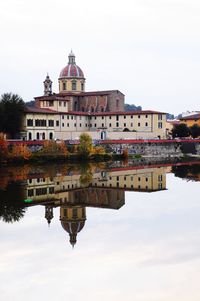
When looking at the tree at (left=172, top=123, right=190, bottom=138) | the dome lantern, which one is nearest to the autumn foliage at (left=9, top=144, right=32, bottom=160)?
the dome lantern

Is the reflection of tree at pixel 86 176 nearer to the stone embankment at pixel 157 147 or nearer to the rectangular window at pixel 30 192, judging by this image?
the rectangular window at pixel 30 192

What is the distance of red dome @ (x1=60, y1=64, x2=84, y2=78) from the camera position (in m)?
69.9

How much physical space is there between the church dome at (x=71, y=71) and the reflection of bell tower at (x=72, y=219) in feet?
162

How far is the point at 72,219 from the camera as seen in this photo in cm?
1797

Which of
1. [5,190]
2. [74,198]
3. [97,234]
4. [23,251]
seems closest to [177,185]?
[74,198]

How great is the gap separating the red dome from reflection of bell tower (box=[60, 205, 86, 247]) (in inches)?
1951

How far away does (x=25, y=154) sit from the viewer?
44.8 metres

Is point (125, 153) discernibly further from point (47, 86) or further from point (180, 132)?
point (47, 86)

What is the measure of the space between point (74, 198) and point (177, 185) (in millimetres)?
7473

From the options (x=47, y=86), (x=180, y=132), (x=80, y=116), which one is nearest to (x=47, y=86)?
(x=47, y=86)

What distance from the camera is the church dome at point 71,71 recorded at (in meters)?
69.8

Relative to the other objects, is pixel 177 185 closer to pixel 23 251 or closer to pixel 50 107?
pixel 23 251

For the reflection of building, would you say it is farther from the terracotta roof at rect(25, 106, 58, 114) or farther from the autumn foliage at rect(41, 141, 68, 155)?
the terracotta roof at rect(25, 106, 58, 114)

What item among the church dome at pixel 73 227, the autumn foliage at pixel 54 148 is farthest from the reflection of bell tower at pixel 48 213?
the autumn foliage at pixel 54 148
